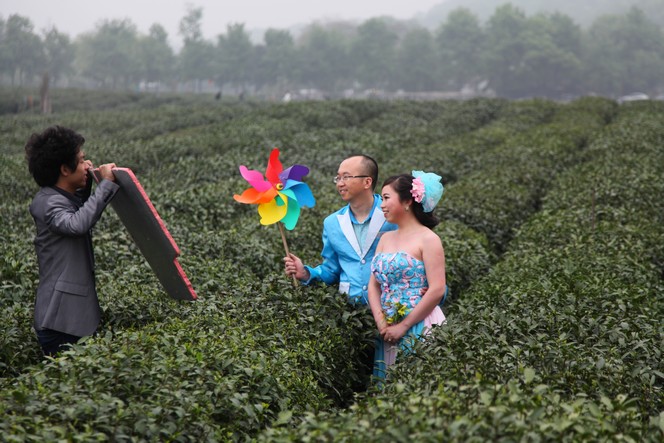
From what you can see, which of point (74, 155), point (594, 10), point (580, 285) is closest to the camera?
point (74, 155)

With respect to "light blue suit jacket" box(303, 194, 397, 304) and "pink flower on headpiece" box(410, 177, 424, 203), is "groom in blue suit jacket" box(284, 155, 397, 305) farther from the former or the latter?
"pink flower on headpiece" box(410, 177, 424, 203)

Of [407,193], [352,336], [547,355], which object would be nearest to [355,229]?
[407,193]

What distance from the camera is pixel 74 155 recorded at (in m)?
3.64

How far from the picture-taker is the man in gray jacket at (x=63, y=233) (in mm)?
3586

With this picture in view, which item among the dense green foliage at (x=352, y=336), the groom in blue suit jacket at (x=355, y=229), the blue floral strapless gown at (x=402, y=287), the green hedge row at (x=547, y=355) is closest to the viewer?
the green hedge row at (x=547, y=355)

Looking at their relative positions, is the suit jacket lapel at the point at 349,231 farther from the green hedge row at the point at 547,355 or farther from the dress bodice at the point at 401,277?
the green hedge row at the point at 547,355

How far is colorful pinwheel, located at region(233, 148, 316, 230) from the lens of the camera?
14.2 ft

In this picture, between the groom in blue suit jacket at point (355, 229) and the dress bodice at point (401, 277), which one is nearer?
the dress bodice at point (401, 277)

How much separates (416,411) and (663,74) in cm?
7870

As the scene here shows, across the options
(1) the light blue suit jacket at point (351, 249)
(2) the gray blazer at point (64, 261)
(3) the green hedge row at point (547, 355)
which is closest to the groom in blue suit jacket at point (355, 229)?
(1) the light blue suit jacket at point (351, 249)

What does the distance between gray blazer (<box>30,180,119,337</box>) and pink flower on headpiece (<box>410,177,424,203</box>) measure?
1.57 metres

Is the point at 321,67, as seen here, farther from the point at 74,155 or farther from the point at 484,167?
the point at 74,155

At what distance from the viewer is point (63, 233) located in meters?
3.57

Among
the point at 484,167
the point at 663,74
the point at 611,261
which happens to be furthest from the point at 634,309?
the point at 663,74
